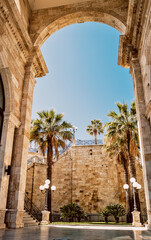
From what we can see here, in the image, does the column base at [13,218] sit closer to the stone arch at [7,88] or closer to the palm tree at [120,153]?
the stone arch at [7,88]

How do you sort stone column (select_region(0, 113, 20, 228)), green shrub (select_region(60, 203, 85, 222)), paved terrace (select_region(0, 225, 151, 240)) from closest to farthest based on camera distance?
paved terrace (select_region(0, 225, 151, 240)) < stone column (select_region(0, 113, 20, 228)) < green shrub (select_region(60, 203, 85, 222))

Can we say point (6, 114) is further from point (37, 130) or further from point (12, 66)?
point (37, 130)

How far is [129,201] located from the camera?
18.6 metres

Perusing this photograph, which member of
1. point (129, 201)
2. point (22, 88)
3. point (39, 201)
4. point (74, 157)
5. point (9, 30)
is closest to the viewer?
point (9, 30)

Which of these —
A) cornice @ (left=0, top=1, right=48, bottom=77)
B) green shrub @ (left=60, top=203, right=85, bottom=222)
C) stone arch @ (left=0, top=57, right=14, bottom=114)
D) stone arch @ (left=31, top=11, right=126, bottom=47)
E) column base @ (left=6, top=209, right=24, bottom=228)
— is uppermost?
stone arch @ (left=31, top=11, right=126, bottom=47)

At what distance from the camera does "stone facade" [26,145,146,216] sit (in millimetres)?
23422

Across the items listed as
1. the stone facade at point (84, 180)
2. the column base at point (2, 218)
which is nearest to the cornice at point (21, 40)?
the column base at point (2, 218)

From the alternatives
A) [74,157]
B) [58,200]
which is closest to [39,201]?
[58,200]

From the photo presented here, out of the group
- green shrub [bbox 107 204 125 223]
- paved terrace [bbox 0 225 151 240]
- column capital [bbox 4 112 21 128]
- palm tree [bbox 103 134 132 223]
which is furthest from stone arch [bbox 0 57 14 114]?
green shrub [bbox 107 204 125 223]

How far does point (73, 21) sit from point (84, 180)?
1803cm

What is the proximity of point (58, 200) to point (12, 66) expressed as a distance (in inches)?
738

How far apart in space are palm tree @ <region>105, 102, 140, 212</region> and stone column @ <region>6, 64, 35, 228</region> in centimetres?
955

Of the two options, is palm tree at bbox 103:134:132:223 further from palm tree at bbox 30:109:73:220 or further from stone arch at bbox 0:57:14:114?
stone arch at bbox 0:57:14:114

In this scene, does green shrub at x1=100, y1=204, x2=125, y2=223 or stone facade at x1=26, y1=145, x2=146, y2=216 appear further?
stone facade at x1=26, y1=145, x2=146, y2=216
